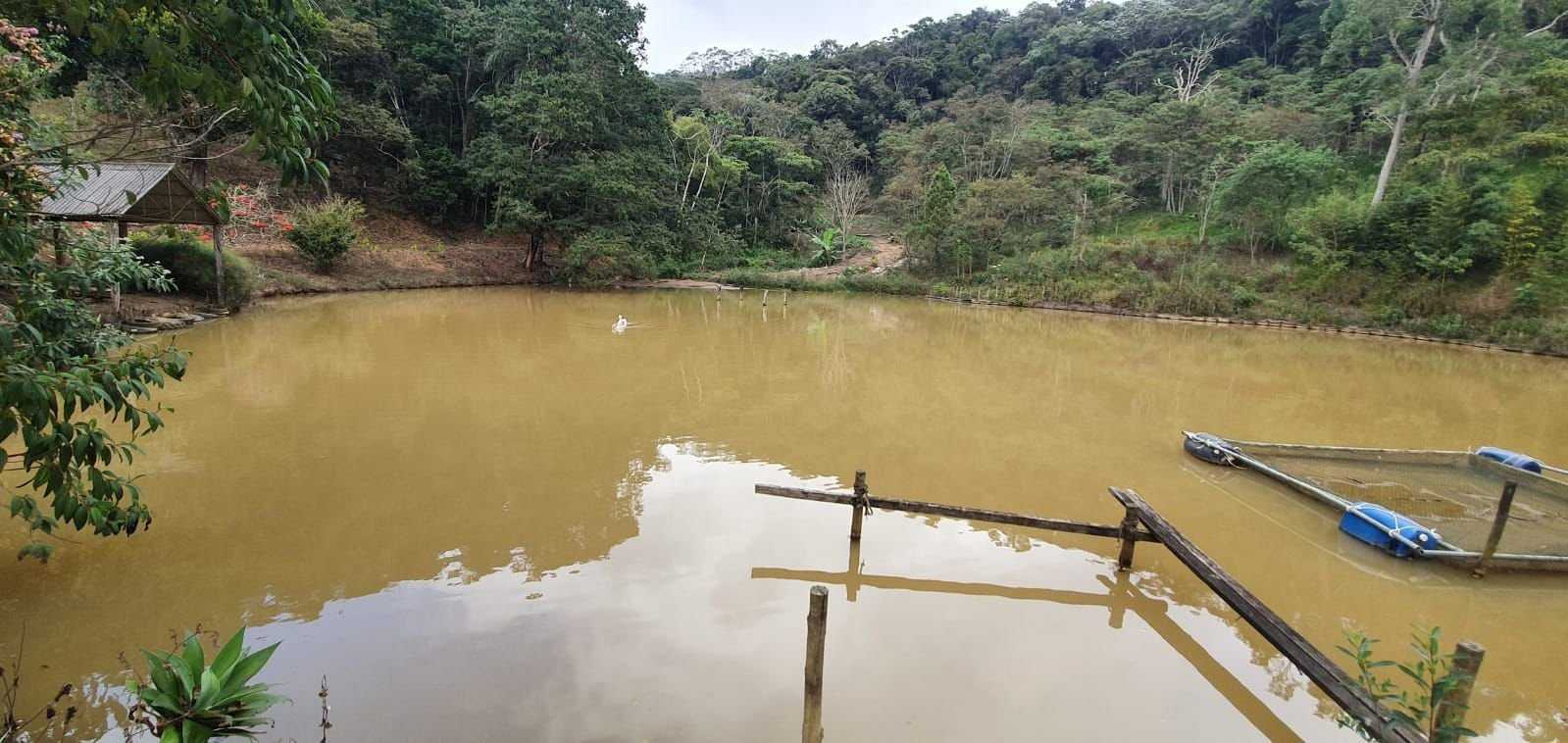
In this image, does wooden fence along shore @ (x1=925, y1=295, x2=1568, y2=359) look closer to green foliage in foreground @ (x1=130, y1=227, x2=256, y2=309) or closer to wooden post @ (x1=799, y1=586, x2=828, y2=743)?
green foliage in foreground @ (x1=130, y1=227, x2=256, y2=309)

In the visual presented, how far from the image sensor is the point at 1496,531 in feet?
17.6

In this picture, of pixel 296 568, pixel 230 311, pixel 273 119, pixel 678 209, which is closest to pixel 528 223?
pixel 678 209

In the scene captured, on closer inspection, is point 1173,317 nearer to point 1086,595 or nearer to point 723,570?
point 1086,595

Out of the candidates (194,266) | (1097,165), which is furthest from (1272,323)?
(194,266)

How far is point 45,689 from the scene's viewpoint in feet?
11.9

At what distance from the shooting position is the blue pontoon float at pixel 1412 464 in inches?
215

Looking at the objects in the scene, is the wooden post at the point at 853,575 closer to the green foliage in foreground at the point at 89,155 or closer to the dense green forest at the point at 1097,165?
the green foliage in foreground at the point at 89,155

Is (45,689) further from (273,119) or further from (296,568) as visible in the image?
(273,119)

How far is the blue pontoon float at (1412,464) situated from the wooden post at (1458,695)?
3693mm

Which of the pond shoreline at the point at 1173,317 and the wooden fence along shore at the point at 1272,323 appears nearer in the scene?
the wooden fence along shore at the point at 1272,323

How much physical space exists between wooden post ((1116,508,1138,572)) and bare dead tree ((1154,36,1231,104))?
33018mm

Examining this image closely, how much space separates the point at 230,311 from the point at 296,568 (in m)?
13.2

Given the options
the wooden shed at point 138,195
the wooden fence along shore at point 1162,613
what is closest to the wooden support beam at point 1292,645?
the wooden fence along shore at point 1162,613

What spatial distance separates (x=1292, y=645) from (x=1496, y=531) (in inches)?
128
